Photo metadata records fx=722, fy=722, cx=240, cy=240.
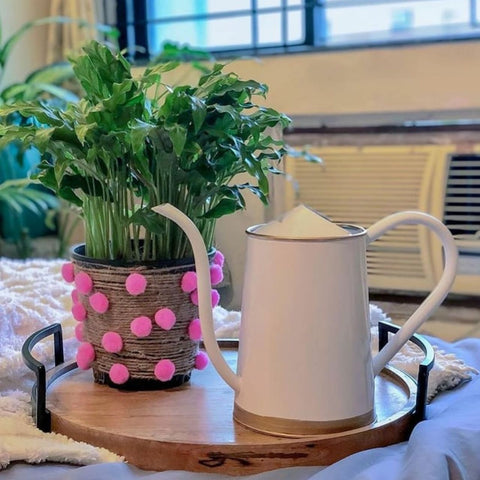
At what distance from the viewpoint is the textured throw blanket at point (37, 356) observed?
62cm

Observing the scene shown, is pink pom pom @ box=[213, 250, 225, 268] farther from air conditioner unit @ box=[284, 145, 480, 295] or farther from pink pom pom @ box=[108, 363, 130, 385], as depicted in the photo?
air conditioner unit @ box=[284, 145, 480, 295]

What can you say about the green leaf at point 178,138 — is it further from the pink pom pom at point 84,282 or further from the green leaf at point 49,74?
the green leaf at point 49,74

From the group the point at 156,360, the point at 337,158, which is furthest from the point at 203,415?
the point at 337,158

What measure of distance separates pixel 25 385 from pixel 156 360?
174mm

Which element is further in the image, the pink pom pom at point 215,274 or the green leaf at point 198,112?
the pink pom pom at point 215,274

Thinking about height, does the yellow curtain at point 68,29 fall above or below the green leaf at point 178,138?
above

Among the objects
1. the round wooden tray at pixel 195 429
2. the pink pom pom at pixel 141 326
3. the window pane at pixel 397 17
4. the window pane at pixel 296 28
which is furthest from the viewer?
the window pane at pixel 296 28

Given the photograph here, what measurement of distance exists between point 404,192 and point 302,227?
1.21 meters

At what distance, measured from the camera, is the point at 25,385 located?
81cm

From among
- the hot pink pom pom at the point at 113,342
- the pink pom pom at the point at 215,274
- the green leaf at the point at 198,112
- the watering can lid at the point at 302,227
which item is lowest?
the hot pink pom pom at the point at 113,342

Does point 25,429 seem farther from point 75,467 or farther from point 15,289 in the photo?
point 15,289

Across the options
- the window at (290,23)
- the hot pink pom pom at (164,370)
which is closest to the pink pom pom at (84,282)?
the hot pink pom pom at (164,370)

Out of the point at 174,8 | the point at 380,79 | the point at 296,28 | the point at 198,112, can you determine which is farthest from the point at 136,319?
the point at 174,8

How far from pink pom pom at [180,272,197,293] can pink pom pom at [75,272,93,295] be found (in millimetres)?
93
